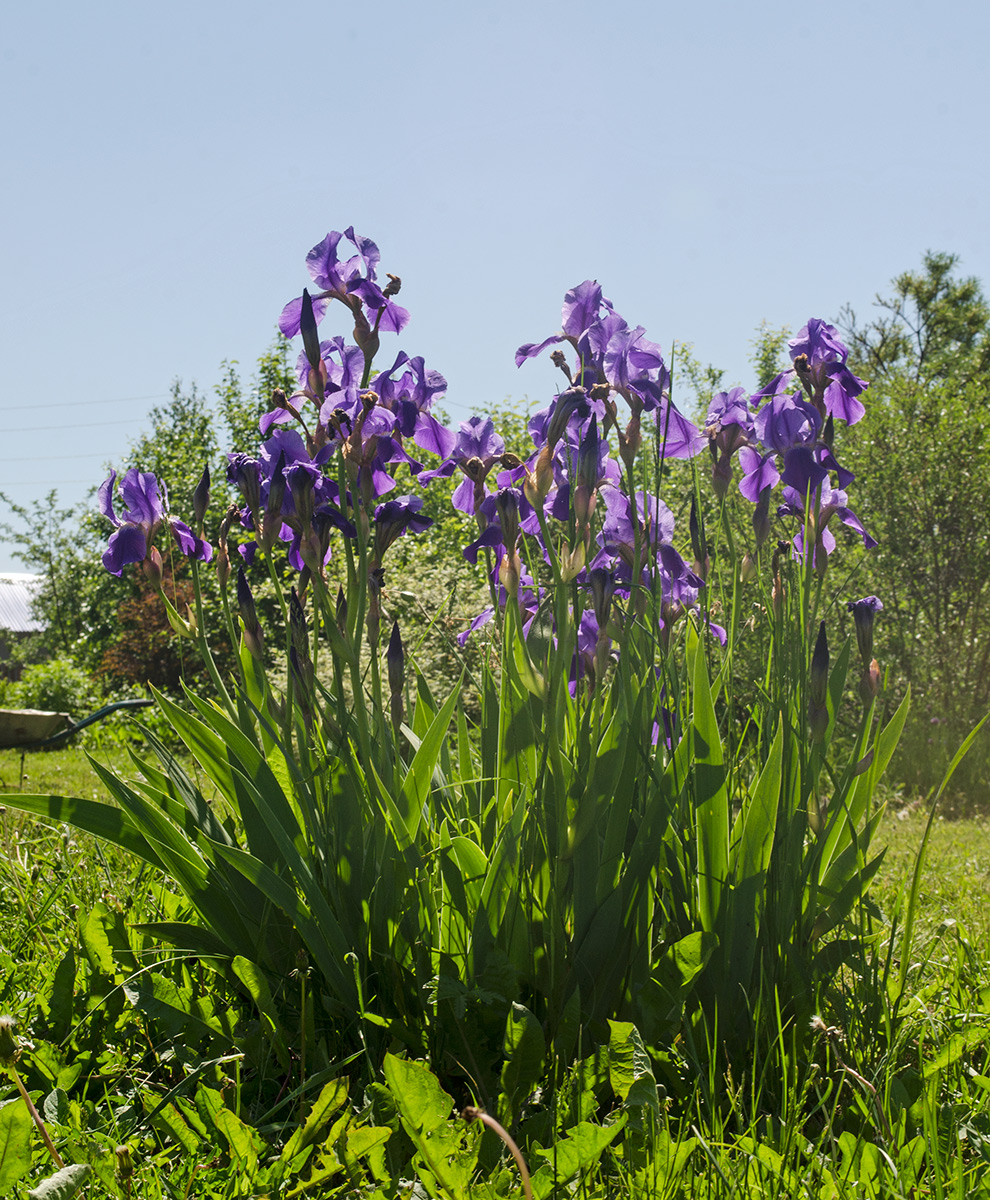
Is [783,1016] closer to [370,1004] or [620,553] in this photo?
[370,1004]

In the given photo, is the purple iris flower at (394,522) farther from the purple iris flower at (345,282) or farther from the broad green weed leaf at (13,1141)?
the broad green weed leaf at (13,1141)

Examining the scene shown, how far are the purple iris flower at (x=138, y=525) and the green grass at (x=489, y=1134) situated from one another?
0.80m

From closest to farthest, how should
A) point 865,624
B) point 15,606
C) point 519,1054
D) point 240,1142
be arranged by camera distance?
point 240,1142, point 519,1054, point 865,624, point 15,606

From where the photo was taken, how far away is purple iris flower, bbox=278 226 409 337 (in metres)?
1.86

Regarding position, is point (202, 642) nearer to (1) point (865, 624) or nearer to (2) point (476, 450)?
(2) point (476, 450)

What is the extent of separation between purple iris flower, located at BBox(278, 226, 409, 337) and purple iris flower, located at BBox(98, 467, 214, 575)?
1.59 feet

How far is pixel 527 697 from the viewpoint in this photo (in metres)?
1.82

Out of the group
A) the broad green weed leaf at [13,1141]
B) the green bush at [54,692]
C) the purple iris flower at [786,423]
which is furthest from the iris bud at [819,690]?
the green bush at [54,692]

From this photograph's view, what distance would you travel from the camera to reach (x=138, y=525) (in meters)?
2.00

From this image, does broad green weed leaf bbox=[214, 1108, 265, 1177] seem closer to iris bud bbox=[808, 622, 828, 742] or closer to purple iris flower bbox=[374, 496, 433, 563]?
purple iris flower bbox=[374, 496, 433, 563]

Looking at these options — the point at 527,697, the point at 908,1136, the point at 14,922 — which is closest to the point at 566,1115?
the point at 908,1136

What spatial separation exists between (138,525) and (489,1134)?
1.44 metres

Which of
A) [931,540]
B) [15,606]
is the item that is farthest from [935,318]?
[15,606]

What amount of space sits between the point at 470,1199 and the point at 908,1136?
31.7 inches
